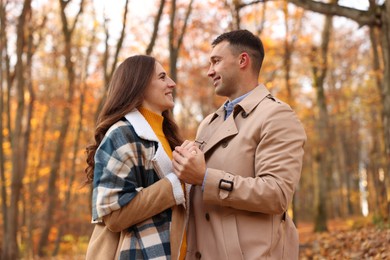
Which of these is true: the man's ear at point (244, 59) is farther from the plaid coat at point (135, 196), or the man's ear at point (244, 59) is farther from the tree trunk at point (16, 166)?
the tree trunk at point (16, 166)

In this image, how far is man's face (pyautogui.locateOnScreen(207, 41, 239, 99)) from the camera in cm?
308

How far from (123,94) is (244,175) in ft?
2.85

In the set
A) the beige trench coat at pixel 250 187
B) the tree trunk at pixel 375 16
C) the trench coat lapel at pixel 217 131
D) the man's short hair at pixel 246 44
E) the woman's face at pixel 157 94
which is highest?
the tree trunk at pixel 375 16

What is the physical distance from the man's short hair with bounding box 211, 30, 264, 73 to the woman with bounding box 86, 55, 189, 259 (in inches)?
24.9

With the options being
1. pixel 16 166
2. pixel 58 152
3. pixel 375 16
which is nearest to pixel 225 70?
pixel 375 16

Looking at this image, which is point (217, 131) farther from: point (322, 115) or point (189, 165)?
point (322, 115)

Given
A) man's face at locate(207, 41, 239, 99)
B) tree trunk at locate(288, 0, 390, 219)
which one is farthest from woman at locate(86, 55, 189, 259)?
tree trunk at locate(288, 0, 390, 219)

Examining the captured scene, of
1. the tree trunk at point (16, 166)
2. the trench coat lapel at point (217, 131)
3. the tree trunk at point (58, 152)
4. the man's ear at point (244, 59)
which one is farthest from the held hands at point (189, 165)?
the tree trunk at point (58, 152)

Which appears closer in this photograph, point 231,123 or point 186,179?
point 186,179

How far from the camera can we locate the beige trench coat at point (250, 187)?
2.52 meters

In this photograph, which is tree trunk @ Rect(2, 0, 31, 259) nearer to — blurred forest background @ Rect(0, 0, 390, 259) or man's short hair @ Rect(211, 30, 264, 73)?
blurred forest background @ Rect(0, 0, 390, 259)

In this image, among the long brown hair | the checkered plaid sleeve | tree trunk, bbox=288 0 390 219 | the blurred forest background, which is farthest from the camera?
the blurred forest background

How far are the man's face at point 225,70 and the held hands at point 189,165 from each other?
667 mm

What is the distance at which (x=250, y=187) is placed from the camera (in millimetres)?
2490
